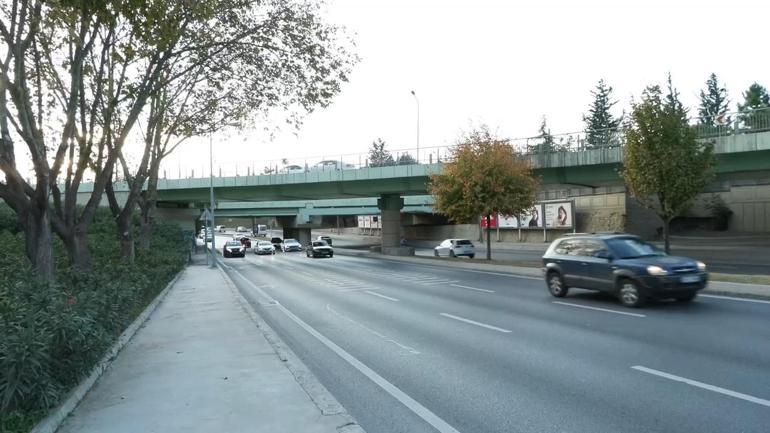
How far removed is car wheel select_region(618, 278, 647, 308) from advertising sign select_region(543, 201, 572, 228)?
3611 cm

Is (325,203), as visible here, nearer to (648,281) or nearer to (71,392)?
(648,281)

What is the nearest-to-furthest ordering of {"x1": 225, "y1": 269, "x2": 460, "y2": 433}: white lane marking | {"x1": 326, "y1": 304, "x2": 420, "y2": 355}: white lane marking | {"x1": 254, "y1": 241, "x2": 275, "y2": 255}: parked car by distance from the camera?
{"x1": 225, "y1": 269, "x2": 460, "y2": 433}: white lane marking → {"x1": 326, "y1": 304, "x2": 420, "y2": 355}: white lane marking → {"x1": 254, "y1": 241, "x2": 275, "y2": 255}: parked car

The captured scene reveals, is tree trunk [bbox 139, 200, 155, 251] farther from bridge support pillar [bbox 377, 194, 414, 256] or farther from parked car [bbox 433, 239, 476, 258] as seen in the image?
bridge support pillar [bbox 377, 194, 414, 256]

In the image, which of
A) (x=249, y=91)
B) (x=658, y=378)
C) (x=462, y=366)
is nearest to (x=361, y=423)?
(x=462, y=366)

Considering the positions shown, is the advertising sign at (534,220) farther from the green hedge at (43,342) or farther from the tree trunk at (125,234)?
the green hedge at (43,342)

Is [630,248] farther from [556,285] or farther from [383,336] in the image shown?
[383,336]

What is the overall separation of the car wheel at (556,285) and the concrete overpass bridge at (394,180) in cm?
1375

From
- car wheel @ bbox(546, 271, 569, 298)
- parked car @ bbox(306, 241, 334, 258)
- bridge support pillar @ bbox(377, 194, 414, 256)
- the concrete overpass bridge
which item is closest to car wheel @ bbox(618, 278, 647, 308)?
car wheel @ bbox(546, 271, 569, 298)

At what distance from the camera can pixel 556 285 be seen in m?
15.5

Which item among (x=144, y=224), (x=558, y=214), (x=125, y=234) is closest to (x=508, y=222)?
(x=558, y=214)

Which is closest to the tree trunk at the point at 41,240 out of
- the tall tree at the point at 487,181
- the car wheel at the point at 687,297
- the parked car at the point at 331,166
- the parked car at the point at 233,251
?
the car wheel at the point at 687,297

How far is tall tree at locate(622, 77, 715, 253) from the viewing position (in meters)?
20.5

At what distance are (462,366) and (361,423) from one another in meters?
2.63

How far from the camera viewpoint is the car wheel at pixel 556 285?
50.3 ft
